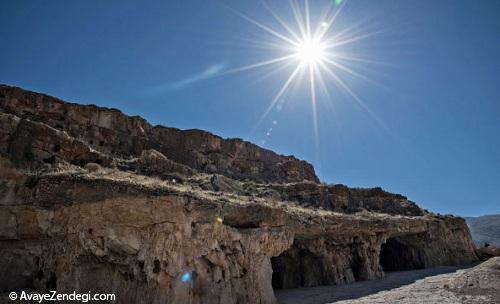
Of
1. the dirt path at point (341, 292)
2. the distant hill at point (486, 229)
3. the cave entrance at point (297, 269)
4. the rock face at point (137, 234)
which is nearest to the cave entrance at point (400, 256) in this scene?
the dirt path at point (341, 292)

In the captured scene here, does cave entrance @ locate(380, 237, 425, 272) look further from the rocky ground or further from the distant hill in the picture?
the distant hill

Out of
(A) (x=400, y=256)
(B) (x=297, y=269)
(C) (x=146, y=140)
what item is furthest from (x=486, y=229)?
(C) (x=146, y=140)

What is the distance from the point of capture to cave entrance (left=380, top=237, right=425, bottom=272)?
32812 mm

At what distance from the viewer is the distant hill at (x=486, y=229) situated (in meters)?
95.7

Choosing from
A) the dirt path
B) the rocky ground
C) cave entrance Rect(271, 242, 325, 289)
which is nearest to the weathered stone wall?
cave entrance Rect(271, 242, 325, 289)

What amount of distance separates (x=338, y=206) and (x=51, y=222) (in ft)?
85.1

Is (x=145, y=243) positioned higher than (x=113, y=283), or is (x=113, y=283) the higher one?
(x=145, y=243)

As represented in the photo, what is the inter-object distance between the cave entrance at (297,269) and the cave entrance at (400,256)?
13.3 meters

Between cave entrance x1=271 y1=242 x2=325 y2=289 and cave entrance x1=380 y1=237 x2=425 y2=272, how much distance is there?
43.6 feet

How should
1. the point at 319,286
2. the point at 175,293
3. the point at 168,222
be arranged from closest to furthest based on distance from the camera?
the point at 175,293 < the point at 168,222 < the point at 319,286

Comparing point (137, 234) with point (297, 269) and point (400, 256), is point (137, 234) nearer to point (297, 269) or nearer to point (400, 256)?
point (297, 269)

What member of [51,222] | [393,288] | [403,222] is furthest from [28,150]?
[403,222]

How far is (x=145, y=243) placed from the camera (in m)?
14.3

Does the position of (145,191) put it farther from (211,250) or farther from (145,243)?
(211,250)
